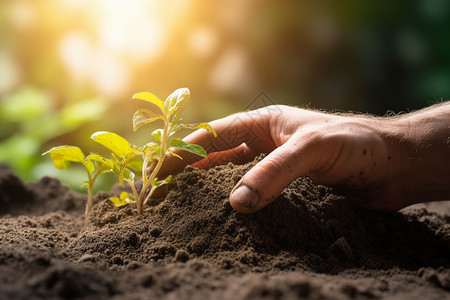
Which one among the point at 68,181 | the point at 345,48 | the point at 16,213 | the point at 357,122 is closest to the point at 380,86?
the point at 345,48

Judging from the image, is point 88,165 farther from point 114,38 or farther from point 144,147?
point 114,38

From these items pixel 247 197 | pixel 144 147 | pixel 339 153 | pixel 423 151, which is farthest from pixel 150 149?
pixel 423 151

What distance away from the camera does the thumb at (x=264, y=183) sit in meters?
0.99

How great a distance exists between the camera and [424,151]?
1363 mm

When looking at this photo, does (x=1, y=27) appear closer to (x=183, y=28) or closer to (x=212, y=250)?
(x=183, y=28)

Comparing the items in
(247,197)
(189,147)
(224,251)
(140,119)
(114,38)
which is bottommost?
(224,251)

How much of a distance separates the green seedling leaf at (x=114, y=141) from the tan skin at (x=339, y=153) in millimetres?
252

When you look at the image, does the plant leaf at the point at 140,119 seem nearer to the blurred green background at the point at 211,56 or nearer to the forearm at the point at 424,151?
the forearm at the point at 424,151

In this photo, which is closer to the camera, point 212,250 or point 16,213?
point 212,250

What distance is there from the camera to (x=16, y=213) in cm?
148

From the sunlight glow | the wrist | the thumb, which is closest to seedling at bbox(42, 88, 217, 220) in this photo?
the thumb

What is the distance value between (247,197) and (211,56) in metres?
2.07

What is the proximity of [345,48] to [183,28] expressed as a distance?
1.23m

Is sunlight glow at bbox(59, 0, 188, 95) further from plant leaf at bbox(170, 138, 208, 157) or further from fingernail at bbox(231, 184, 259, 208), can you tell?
fingernail at bbox(231, 184, 259, 208)
